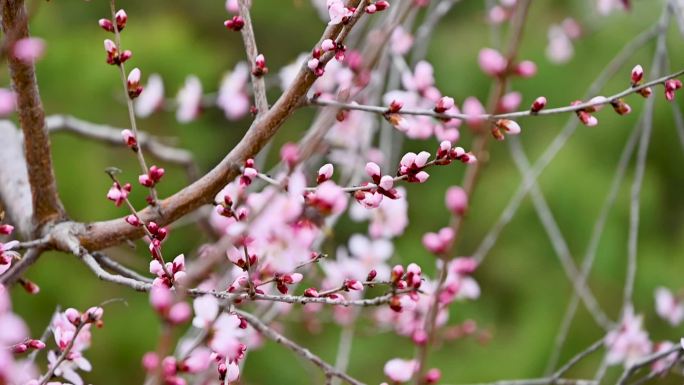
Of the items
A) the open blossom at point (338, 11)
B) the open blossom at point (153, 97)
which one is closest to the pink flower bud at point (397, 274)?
the open blossom at point (338, 11)

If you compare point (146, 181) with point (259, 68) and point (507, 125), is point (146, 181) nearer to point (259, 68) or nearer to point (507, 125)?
point (259, 68)

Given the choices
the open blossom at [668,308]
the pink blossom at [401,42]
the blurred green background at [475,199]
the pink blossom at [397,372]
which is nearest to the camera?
the pink blossom at [397,372]

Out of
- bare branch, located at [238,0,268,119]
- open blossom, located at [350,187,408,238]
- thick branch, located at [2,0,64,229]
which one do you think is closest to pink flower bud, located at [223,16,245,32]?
bare branch, located at [238,0,268,119]

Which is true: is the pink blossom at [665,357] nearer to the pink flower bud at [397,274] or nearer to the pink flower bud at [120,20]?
the pink flower bud at [397,274]

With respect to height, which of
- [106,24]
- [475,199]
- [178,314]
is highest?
[475,199]

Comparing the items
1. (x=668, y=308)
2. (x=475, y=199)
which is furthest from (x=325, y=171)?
(x=475, y=199)

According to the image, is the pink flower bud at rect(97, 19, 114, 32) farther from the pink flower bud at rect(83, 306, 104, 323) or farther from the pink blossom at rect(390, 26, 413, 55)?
the pink blossom at rect(390, 26, 413, 55)
